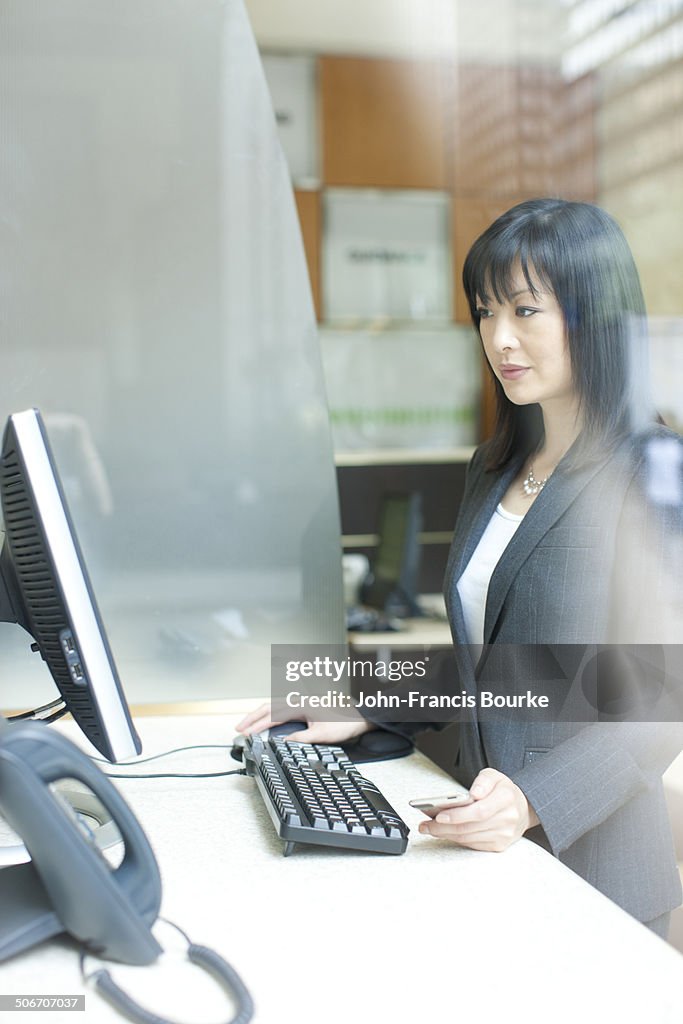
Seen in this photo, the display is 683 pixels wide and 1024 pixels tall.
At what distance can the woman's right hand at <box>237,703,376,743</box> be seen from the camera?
1134mm

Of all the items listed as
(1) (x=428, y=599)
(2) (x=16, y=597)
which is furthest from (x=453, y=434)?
(2) (x=16, y=597)

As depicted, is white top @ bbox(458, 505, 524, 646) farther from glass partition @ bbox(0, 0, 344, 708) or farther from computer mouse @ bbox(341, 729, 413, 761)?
glass partition @ bbox(0, 0, 344, 708)

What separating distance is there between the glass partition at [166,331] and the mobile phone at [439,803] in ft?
2.19

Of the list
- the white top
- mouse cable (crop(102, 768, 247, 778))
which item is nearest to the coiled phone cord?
mouse cable (crop(102, 768, 247, 778))

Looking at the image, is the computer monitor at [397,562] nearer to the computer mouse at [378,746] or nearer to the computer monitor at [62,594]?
the computer mouse at [378,746]

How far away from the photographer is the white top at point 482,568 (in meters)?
1.22

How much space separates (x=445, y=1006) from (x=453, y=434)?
11.1 feet

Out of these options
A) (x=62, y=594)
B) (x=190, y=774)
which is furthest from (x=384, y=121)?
(x=62, y=594)

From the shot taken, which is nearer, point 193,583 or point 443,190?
point 193,583

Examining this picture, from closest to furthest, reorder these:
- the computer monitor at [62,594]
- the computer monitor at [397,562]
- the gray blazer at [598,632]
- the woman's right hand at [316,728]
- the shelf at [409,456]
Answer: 1. the computer monitor at [62,594]
2. the gray blazer at [598,632]
3. the woman's right hand at [316,728]
4. the computer monitor at [397,562]
5. the shelf at [409,456]

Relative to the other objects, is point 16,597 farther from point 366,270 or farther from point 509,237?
point 366,270

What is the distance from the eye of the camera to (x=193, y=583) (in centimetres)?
146

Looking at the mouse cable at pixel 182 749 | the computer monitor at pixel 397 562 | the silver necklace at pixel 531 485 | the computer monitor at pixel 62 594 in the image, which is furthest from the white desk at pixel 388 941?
the computer monitor at pixel 397 562

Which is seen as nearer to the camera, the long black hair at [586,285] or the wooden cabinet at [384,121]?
the long black hair at [586,285]
